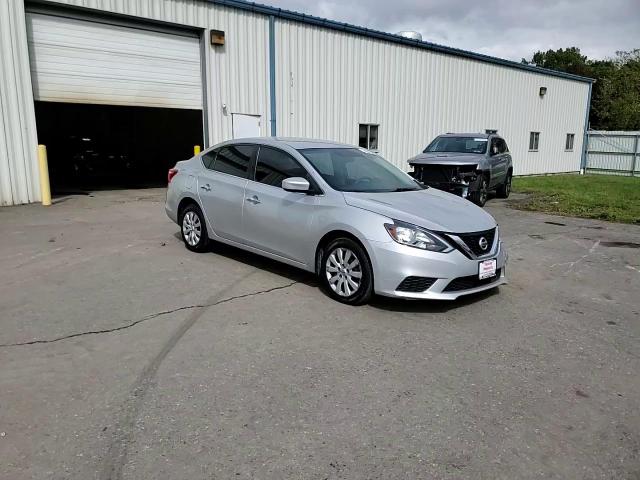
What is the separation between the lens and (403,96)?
62.3 ft

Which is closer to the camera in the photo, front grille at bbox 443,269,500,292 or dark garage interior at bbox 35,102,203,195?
front grille at bbox 443,269,500,292

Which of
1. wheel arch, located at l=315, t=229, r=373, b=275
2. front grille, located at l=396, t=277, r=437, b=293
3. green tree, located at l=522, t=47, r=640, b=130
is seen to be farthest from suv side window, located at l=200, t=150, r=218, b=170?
green tree, located at l=522, t=47, r=640, b=130

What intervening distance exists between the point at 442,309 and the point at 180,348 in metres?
2.52

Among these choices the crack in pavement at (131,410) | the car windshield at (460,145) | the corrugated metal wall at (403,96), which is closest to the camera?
the crack in pavement at (131,410)

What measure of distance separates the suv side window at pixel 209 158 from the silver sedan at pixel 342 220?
0.06 ft

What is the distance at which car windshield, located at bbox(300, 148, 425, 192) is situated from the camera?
584 cm

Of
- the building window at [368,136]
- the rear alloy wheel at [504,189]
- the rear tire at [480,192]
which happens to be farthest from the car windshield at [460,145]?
the building window at [368,136]

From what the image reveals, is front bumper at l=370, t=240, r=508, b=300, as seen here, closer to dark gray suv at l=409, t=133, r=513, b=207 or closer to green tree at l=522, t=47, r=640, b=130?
dark gray suv at l=409, t=133, r=513, b=207

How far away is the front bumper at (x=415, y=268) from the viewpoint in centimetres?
483

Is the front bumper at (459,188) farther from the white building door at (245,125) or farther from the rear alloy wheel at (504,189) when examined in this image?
the white building door at (245,125)

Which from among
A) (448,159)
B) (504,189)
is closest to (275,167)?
(448,159)

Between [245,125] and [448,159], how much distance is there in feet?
19.4

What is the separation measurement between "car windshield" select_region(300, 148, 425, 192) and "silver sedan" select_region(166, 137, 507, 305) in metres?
0.02

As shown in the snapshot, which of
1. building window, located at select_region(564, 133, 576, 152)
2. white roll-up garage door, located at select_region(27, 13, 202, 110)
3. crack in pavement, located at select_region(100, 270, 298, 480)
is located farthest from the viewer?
building window, located at select_region(564, 133, 576, 152)
